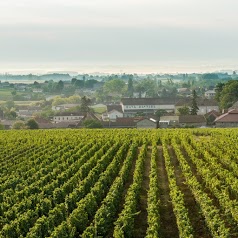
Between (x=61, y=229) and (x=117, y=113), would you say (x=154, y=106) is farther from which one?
(x=61, y=229)

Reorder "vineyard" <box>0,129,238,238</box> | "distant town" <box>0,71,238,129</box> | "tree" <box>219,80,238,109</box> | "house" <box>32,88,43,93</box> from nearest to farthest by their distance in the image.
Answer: "vineyard" <box>0,129,238,238</box>
"distant town" <box>0,71,238,129</box>
"tree" <box>219,80,238,109</box>
"house" <box>32,88,43,93</box>

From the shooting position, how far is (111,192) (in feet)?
62.9

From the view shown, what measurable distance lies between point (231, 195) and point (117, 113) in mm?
74055

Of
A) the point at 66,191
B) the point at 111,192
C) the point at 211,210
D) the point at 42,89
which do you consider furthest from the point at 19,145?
the point at 42,89

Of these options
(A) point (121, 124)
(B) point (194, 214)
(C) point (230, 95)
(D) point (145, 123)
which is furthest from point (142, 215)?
(C) point (230, 95)

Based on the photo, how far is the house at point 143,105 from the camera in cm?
10325

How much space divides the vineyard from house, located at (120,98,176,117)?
6862cm

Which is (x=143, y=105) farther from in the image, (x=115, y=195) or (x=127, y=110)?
(x=115, y=195)

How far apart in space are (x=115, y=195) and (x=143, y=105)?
86521 millimetres

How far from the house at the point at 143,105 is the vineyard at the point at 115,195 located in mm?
68619

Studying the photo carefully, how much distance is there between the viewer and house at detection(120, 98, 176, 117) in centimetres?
10325

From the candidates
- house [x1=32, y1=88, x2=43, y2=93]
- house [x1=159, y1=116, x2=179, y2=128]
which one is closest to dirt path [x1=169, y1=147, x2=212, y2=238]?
house [x1=159, y1=116, x2=179, y2=128]

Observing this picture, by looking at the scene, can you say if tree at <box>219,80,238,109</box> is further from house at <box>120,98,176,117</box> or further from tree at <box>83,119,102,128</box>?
house at <box>120,98,176,117</box>

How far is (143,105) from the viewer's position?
105 metres
